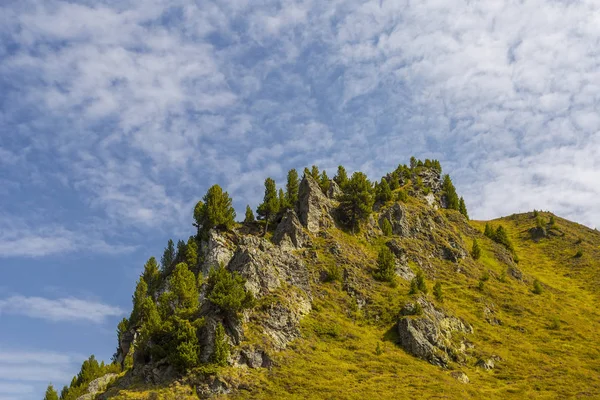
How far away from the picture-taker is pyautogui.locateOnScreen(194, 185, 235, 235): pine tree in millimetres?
134250

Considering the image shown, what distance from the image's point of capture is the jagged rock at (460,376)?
91425 millimetres

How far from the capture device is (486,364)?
99312mm

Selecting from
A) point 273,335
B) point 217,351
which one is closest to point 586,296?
point 273,335

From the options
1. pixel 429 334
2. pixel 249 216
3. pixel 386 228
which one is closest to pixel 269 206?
pixel 249 216

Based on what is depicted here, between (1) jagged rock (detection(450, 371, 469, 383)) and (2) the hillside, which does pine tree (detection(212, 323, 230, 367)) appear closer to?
(2) the hillside

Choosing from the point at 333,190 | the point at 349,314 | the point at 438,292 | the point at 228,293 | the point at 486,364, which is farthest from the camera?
the point at 333,190

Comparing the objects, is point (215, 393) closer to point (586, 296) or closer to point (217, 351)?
point (217, 351)

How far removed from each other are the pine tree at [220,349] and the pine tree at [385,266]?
51136 millimetres

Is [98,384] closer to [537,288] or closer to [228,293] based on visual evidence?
[228,293]

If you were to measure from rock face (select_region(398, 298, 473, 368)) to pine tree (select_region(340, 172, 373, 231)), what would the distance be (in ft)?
124

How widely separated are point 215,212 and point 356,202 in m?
42.0

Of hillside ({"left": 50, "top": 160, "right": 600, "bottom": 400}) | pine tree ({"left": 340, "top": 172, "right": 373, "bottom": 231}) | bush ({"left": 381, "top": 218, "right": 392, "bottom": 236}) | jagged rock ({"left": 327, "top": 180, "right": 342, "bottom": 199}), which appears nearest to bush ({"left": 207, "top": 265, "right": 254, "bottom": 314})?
hillside ({"left": 50, "top": 160, "right": 600, "bottom": 400})

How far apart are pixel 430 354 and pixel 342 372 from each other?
22017mm

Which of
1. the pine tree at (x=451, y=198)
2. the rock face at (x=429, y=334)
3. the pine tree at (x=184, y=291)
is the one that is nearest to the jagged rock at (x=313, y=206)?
the rock face at (x=429, y=334)
